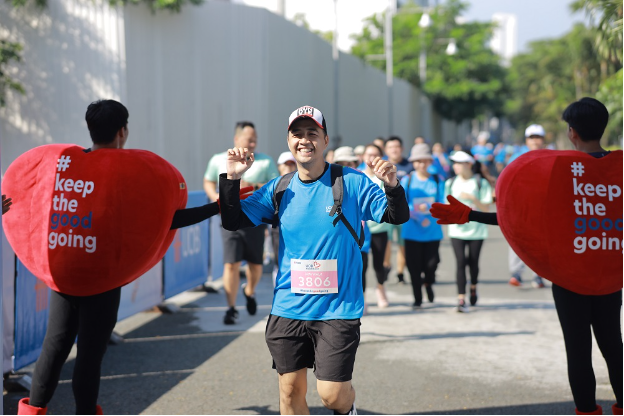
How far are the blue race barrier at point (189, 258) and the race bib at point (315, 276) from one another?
5.14m

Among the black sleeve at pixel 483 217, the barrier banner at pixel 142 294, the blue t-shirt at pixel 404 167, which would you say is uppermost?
the blue t-shirt at pixel 404 167

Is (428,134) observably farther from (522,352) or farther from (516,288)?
(522,352)

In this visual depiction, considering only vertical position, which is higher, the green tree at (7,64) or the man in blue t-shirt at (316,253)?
the green tree at (7,64)

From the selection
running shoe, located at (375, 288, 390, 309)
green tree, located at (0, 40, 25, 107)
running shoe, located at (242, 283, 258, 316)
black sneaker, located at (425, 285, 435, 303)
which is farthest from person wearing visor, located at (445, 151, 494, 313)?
green tree, located at (0, 40, 25, 107)

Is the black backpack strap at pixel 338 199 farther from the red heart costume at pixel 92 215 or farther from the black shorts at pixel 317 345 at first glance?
the red heart costume at pixel 92 215

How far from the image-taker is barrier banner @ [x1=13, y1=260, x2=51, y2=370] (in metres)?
6.14

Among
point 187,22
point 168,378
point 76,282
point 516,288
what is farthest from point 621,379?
point 187,22

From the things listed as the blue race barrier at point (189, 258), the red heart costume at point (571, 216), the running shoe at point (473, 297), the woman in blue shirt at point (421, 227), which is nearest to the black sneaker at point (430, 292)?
the woman in blue shirt at point (421, 227)

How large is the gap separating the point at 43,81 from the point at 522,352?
32.0ft

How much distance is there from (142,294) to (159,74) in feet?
22.8

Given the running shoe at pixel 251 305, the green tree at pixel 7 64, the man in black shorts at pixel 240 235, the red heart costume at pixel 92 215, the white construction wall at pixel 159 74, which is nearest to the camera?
the red heart costume at pixel 92 215

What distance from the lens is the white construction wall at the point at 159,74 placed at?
13578 mm

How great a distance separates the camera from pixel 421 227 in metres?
9.35

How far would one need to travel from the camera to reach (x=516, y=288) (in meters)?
11.2
